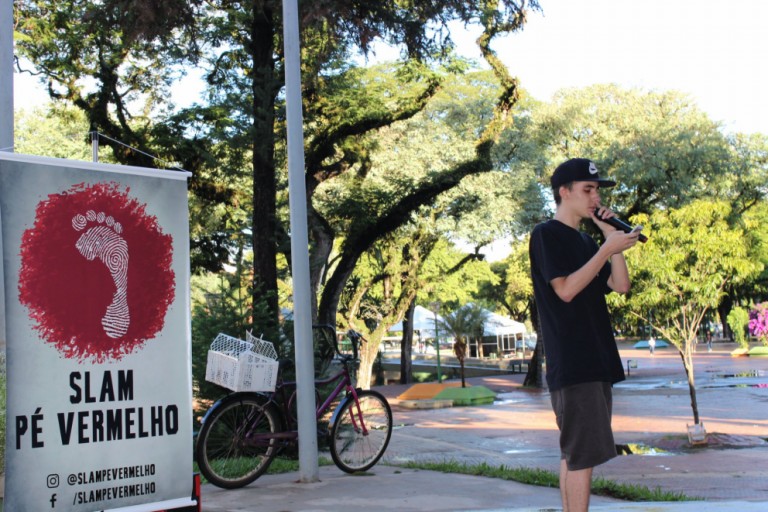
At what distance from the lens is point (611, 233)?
3914 millimetres

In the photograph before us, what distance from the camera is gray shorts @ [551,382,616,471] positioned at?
12.5ft

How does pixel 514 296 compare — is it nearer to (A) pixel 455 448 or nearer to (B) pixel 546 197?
(B) pixel 546 197

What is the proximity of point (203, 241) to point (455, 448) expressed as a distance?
25.3 ft

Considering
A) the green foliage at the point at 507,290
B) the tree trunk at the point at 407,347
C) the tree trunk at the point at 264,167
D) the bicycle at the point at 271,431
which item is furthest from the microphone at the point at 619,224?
the green foliage at the point at 507,290

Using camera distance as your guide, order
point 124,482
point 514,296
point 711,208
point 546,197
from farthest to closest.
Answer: point 514,296 < point 546,197 < point 711,208 < point 124,482

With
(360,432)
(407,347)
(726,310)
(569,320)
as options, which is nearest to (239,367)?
(360,432)

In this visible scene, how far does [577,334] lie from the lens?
12.8 feet

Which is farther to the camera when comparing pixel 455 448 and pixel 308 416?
pixel 455 448

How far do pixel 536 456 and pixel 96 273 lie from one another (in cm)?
1106

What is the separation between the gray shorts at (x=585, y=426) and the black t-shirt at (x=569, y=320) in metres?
0.06

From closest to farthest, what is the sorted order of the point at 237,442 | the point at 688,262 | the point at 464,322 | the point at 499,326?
the point at 237,442, the point at 688,262, the point at 464,322, the point at 499,326

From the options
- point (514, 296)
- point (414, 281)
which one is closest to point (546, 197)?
point (414, 281)

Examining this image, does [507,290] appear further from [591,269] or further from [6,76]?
[591,269]

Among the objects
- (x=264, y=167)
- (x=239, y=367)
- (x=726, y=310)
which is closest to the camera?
(x=239, y=367)
